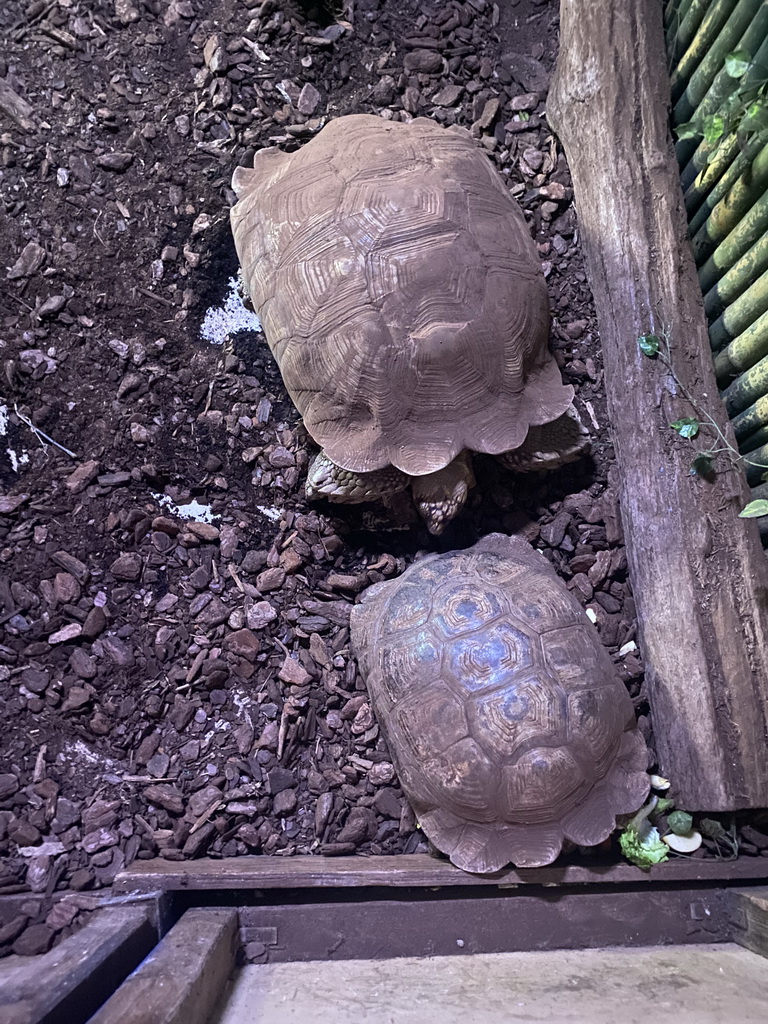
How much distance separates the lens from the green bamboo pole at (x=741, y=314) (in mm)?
2542

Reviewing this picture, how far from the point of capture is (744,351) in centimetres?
265

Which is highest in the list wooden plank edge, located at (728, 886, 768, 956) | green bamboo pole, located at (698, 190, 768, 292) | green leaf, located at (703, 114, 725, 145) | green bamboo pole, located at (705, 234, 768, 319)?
green leaf, located at (703, 114, 725, 145)

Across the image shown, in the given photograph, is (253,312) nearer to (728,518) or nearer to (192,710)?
(192,710)

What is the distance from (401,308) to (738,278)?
137 cm

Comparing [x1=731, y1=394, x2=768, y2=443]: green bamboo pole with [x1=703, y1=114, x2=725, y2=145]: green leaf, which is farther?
[x1=731, y1=394, x2=768, y2=443]: green bamboo pole

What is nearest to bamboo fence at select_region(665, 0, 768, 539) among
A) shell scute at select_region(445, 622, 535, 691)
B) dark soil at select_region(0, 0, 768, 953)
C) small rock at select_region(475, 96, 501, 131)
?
dark soil at select_region(0, 0, 768, 953)

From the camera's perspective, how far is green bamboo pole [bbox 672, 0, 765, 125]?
98.0 inches

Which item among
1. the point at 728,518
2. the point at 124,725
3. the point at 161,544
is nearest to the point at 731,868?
the point at 728,518

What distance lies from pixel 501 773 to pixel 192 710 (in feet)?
3.90

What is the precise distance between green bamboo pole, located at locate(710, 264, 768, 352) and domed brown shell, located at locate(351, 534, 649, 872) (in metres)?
1.27

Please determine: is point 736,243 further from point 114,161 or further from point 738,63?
point 114,161

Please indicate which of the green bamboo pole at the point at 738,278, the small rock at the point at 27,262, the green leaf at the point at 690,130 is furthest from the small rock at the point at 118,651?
the green leaf at the point at 690,130

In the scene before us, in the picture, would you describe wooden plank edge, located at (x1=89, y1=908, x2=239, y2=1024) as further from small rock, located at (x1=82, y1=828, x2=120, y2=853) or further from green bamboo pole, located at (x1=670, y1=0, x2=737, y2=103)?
green bamboo pole, located at (x1=670, y1=0, x2=737, y2=103)

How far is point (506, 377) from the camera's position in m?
2.49
